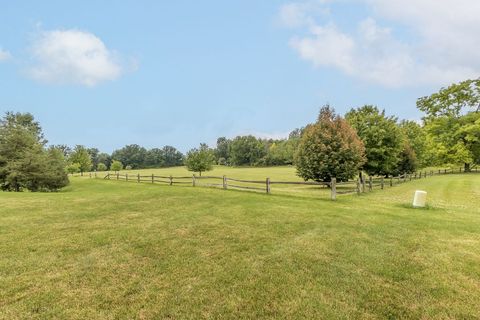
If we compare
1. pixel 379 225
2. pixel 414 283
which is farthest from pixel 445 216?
pixel 414 283

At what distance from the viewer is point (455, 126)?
4194 centimetres

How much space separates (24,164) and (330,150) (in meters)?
25.9

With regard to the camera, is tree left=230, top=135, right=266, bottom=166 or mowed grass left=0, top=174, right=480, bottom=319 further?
tree left=230, top=135, right=266, bottom=166

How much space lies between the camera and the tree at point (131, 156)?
114000 millimetres

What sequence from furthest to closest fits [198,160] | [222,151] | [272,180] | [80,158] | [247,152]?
[222,151]
[247,152]
[80,158]
[198,160]
[272,180]

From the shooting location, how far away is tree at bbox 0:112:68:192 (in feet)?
80.3

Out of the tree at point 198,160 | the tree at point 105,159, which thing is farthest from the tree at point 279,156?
the tree at point 105,159

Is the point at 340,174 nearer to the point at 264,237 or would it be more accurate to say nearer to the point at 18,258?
the point at 264,237

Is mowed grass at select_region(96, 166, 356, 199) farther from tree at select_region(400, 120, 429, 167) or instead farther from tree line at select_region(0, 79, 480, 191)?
tree at select_region(400, 120, 429, 167)

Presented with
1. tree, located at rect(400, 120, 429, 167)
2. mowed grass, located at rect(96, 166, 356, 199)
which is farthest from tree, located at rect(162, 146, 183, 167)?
tree, located at rect(400, 120, 429, 167)

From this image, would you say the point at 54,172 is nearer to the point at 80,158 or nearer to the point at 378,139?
the point at 378,139

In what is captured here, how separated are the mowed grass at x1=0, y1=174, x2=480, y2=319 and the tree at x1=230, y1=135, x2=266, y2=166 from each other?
9142cm

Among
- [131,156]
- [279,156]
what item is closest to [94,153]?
[131,156]

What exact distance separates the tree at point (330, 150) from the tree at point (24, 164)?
76.0 ft
